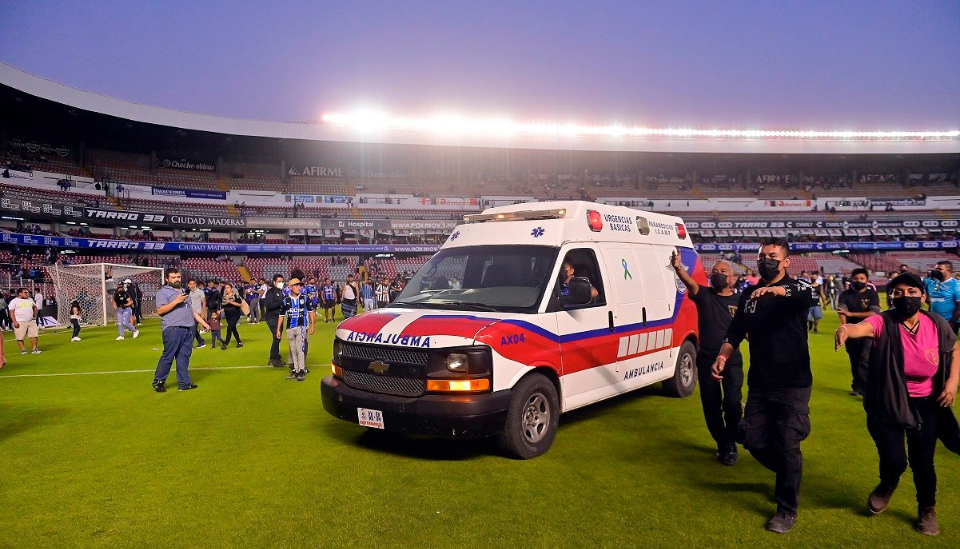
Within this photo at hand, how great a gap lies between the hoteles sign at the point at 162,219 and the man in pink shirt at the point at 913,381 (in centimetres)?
4325

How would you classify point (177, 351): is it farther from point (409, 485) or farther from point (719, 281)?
point (719, 281)

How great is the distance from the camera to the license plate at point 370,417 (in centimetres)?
498

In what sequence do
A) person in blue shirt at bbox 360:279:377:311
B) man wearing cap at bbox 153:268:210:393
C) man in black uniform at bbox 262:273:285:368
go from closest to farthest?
man wearing cap at bbox 153:268:210:393 < man in black uniform at bbox 262:273:285:368 < person in blue shirt at bbox 360:279:377:311

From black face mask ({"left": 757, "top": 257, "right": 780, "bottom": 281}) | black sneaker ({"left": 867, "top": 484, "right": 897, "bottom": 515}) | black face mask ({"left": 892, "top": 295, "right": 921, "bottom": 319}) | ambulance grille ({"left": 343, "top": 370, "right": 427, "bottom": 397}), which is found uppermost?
black face mask ({"left": 757, "top": 257, "right": 780, "bottom": 281})

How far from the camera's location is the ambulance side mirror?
17.3 ft

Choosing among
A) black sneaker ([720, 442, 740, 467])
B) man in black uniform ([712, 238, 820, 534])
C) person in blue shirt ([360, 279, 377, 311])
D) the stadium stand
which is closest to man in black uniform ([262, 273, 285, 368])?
black sneaker ([720, 442, 740, 467])

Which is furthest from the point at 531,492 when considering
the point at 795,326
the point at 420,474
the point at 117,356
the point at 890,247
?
the point at 890,247

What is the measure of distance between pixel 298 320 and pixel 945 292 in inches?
429

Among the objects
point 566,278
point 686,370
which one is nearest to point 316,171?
point 686,370

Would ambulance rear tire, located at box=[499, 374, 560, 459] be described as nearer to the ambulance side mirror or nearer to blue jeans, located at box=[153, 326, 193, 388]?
the ambulance side mirror

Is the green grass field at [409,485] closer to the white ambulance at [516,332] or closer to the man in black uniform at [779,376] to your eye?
the man in black uniform at [779,376]

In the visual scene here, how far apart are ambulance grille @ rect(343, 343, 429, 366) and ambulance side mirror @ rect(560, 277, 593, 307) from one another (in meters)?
1.51

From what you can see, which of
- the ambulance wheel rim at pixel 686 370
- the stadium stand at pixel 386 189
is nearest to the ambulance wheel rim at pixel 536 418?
the ambulance wheel rim at pixel 686 370

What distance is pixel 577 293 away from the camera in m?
5.28
